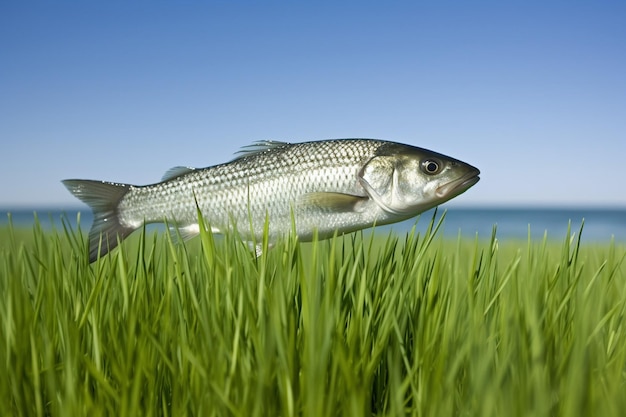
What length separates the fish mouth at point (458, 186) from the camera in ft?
11.0

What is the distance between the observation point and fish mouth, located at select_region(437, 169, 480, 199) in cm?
334

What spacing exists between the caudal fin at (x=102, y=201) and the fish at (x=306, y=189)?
1.3 inches

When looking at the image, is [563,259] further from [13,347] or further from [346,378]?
[13,347]

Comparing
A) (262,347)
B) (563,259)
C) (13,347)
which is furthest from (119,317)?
(563,259)

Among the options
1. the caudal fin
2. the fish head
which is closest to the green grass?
the fish head

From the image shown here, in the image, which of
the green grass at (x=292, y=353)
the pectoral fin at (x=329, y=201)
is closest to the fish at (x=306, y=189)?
the pectoral fin at (x=329, y=201)

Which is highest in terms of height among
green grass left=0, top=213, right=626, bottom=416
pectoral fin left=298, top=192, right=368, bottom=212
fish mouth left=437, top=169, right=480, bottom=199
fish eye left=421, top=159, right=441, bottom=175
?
fish eye left=421, top=159, right=441, bottom=175

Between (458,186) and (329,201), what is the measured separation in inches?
31.2

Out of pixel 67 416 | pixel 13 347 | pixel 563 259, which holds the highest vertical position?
pixel 563 259

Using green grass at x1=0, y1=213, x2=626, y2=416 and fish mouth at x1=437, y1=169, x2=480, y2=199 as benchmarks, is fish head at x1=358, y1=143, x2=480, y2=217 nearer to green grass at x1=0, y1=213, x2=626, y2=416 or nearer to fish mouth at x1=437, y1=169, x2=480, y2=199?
fish mouth at x1=437, y1=169, x2=480, y2=199

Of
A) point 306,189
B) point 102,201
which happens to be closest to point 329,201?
point 306,189

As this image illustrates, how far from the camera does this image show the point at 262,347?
157 cm

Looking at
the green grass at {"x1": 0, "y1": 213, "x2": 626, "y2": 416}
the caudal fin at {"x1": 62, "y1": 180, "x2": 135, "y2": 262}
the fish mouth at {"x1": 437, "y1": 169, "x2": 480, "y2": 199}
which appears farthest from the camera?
the caudal fin at {"x1": 62, "y1": 180, "x2": 135, "y2": 262}

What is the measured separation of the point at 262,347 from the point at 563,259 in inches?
53.9
